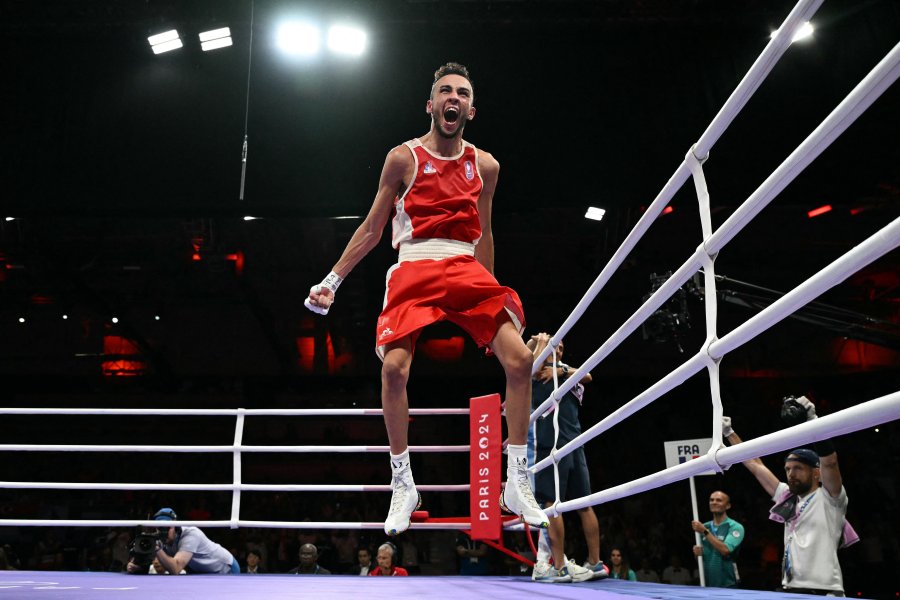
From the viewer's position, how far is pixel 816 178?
5367 millimetres

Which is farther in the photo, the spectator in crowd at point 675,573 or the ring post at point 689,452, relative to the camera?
the spectator in crowd at point 675,573

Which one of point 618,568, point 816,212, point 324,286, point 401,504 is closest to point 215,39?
point 324,286

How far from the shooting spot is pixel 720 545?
4.62 meters

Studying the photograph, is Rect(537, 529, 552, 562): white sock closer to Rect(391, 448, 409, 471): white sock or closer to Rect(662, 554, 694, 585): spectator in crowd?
Rect(391, 448, 409, 471): white sock

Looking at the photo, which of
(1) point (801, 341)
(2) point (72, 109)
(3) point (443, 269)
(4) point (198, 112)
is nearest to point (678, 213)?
(1) point (801, 341)

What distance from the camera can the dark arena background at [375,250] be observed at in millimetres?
5133

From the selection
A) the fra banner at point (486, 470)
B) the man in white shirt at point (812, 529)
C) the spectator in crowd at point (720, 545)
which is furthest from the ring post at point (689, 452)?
the fra banner at point (486, 470)

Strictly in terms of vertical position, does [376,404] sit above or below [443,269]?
above

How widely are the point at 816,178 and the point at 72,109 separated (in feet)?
16.6

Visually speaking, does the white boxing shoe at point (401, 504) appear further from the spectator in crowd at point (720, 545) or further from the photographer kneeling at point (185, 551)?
the spectator in crowd at point (720, 545)

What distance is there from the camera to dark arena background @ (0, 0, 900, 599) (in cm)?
513

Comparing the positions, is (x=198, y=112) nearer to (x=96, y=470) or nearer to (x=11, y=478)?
(x=96, y=470)

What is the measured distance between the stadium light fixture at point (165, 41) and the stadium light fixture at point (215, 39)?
0.57 ft

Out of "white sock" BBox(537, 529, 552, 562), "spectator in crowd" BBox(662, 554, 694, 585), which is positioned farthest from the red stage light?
"white sock" BBox(537, 529, 552, 562)
